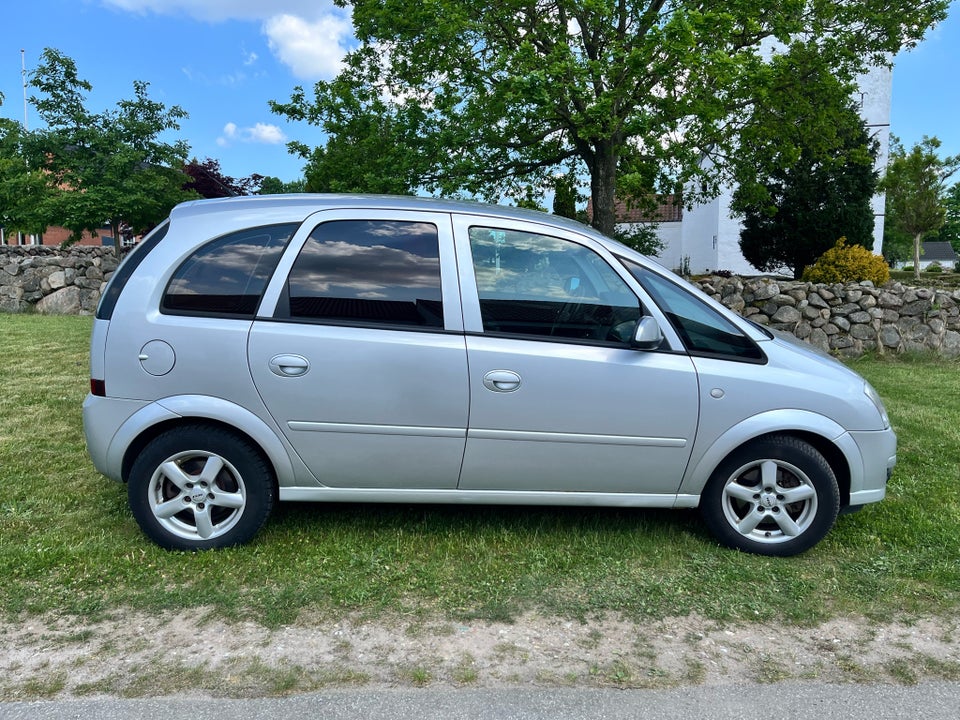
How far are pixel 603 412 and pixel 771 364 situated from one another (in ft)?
3.16

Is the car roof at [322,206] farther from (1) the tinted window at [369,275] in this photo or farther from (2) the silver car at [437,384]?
(1) the tinted window at [369,275]

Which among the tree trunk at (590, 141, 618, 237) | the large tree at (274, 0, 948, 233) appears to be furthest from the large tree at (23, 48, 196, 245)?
the tree trunk at (590, 141, 618, 237)

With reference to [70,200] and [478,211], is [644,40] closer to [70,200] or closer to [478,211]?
[478,211]

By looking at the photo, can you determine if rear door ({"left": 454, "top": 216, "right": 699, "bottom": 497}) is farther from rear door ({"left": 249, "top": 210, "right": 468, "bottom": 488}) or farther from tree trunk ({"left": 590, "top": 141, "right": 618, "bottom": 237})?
tree trunk ({"left": 590, "top": 141, "right": 618, "bottom": 237})

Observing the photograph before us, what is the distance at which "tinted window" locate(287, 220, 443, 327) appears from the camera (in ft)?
12.2

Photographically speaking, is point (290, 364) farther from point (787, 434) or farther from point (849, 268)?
point (849, 268)

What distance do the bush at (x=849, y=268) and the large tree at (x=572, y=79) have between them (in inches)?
105

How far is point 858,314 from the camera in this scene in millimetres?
11336

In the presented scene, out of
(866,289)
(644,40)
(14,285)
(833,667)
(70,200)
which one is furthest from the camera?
(70,200)

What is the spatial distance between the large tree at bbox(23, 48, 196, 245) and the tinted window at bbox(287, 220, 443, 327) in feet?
53.5

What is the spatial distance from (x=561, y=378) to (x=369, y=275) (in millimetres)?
1145

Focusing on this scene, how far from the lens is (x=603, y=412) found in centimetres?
369

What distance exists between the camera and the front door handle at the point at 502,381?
364cm

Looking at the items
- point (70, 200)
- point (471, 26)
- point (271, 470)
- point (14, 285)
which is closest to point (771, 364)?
point (271, 470)
